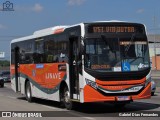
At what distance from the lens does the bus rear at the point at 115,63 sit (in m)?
14.9

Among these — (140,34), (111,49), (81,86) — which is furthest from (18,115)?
(140,34)

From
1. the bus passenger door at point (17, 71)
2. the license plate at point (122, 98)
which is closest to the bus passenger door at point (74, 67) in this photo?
the license plate at point (122, 98)

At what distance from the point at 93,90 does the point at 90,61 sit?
98 cm

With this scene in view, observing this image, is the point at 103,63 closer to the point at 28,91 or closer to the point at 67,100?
the point at 67,100

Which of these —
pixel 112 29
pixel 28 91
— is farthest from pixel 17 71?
pixel 112 29

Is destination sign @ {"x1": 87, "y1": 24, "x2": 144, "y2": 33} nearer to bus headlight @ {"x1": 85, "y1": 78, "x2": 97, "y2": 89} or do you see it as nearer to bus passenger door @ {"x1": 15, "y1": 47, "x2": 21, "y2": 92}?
bus headlight @ {"x1": 85, "y1": 78, "x2": 97, "y2": 89}

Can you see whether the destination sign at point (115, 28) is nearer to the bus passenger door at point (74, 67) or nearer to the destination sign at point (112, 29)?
the destination sign at point (112, 29)

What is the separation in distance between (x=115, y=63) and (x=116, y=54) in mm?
335

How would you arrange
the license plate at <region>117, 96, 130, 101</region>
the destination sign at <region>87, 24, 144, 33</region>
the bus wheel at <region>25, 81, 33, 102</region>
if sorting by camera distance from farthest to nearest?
1. the bus wheel at <region>25, 81, 33, 102</region>
2. the destination sign at <region>87, 24, 144, 33</region>
3. the license plate at <region>117, 96, 130, 101</region>

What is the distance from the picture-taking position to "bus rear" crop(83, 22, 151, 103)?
585 inches

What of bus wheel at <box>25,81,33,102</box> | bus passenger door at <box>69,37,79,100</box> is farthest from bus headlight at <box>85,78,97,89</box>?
bus wheel at <box>25,81,33,102</box>

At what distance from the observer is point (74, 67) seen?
52.4 ft

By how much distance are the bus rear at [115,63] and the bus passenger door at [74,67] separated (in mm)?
788

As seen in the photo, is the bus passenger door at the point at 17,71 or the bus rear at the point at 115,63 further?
the bus passenger door at the point at 17,71
